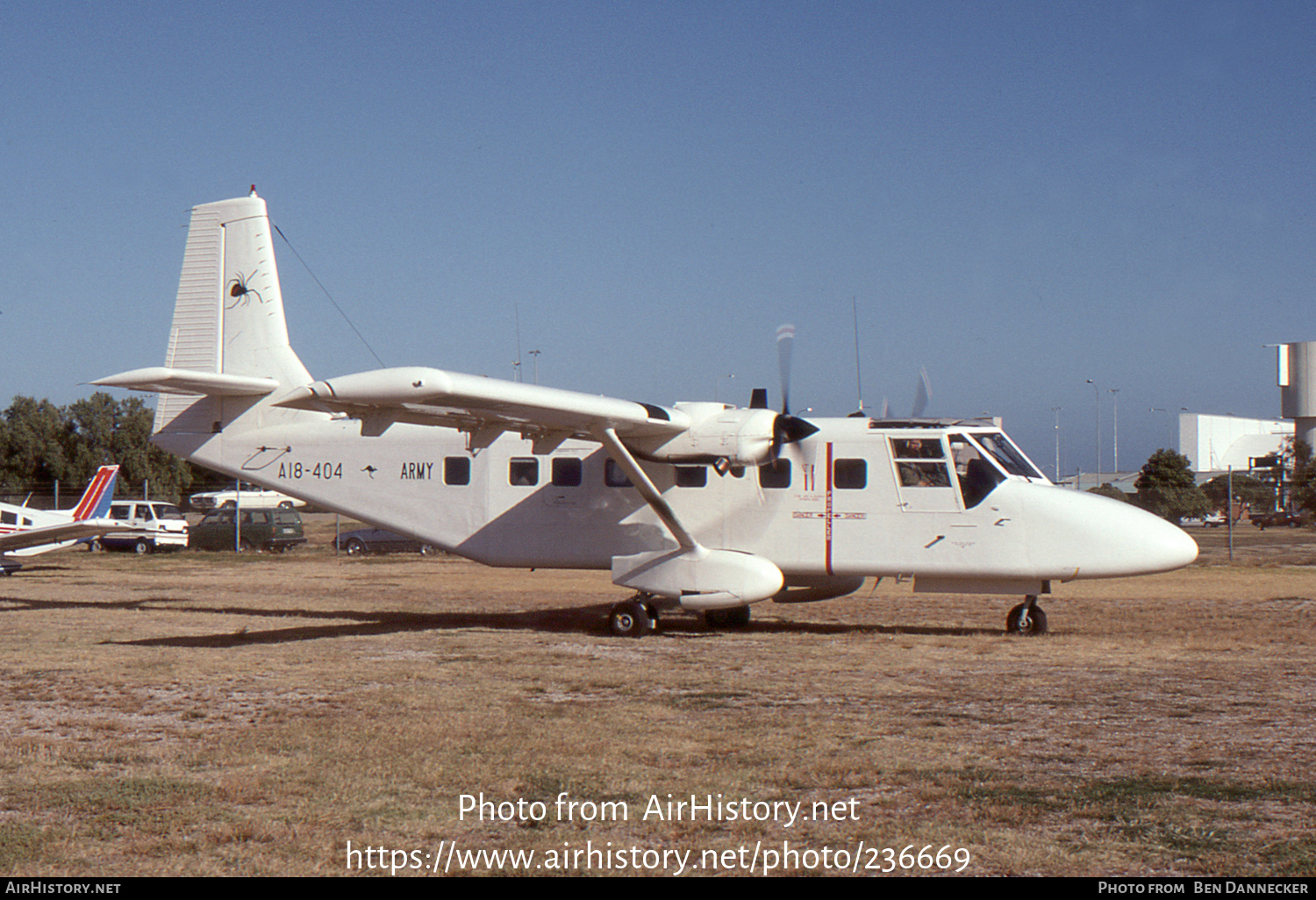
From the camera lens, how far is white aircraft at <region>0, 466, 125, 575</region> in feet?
89.9

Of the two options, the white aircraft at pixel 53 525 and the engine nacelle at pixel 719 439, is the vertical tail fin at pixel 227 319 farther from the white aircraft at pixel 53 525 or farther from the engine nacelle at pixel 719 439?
the white aircraft at pixel 53 525

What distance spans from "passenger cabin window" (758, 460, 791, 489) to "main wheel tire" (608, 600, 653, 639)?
2.38 metres

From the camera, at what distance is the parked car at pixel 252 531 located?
37344 millimetres

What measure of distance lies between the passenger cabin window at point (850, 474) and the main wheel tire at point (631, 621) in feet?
10.2

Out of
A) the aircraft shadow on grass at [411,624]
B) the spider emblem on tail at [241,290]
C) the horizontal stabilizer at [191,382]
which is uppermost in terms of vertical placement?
the spider emblem on tail at [241,290]

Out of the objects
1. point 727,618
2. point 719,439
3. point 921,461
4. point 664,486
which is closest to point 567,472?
point 664,486

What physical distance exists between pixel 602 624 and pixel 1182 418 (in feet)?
363

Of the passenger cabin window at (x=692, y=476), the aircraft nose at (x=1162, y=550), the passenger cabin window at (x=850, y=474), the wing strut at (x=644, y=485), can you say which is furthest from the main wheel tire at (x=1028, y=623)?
the passenger cabin window at (x=692, y=476)

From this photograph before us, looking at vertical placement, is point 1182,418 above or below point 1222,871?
above

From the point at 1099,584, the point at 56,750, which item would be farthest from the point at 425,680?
the point at 1099,584

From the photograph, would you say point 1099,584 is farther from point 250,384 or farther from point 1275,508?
point 1275,508

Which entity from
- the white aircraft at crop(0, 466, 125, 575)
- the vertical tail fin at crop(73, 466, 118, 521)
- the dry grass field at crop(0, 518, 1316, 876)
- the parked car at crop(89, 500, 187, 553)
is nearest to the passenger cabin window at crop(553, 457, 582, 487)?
the dry grass field at crop(0, 518, 1316, 876)

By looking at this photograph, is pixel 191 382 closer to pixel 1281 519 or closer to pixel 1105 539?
pixel 1105 539

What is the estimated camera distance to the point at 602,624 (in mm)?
15703
